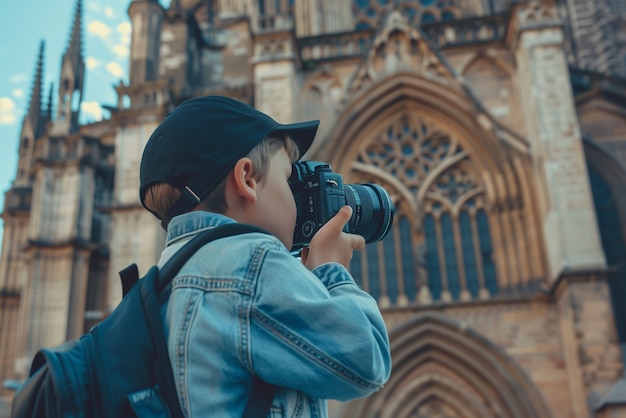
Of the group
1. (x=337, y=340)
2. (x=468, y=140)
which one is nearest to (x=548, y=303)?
(x=468, y=140)

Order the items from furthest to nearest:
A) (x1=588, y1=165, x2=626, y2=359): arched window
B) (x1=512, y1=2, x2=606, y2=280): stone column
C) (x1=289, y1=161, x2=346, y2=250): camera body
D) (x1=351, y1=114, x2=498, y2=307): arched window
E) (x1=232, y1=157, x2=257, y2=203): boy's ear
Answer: (x1=588, y1=165, x2=626, y2=359): arched window → (x1=351, y1=114, x2=498, y2=307): arched window → (x1=512, y1=2, x2=606, y2=280): stone column → (x1=289, y1=161, x2=346, y2=250): camera body → (x1=232, y1=157, x2=257, y2=203): boy's ear

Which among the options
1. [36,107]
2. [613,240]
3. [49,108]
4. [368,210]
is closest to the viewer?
[368,210]

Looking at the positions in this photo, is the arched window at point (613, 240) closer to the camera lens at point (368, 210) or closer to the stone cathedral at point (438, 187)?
the stone cathedral at point (438, 187)

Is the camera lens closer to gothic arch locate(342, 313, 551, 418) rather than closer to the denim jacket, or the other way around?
the denim jacket

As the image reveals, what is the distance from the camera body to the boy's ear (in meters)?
0.15

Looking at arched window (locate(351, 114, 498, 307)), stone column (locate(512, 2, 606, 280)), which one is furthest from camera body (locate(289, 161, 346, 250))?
arched window (locate(351, 114, 498, 307))

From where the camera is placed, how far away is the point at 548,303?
10.5m

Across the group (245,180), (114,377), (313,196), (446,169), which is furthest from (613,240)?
(114,377)

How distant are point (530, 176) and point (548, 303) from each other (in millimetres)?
2270

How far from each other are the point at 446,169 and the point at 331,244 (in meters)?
11.2

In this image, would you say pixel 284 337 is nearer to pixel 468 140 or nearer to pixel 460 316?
pixel 460 316

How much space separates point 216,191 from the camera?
133 cm

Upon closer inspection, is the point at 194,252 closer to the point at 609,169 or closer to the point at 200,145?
the point at 200,145

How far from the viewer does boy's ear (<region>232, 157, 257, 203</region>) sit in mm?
1302
